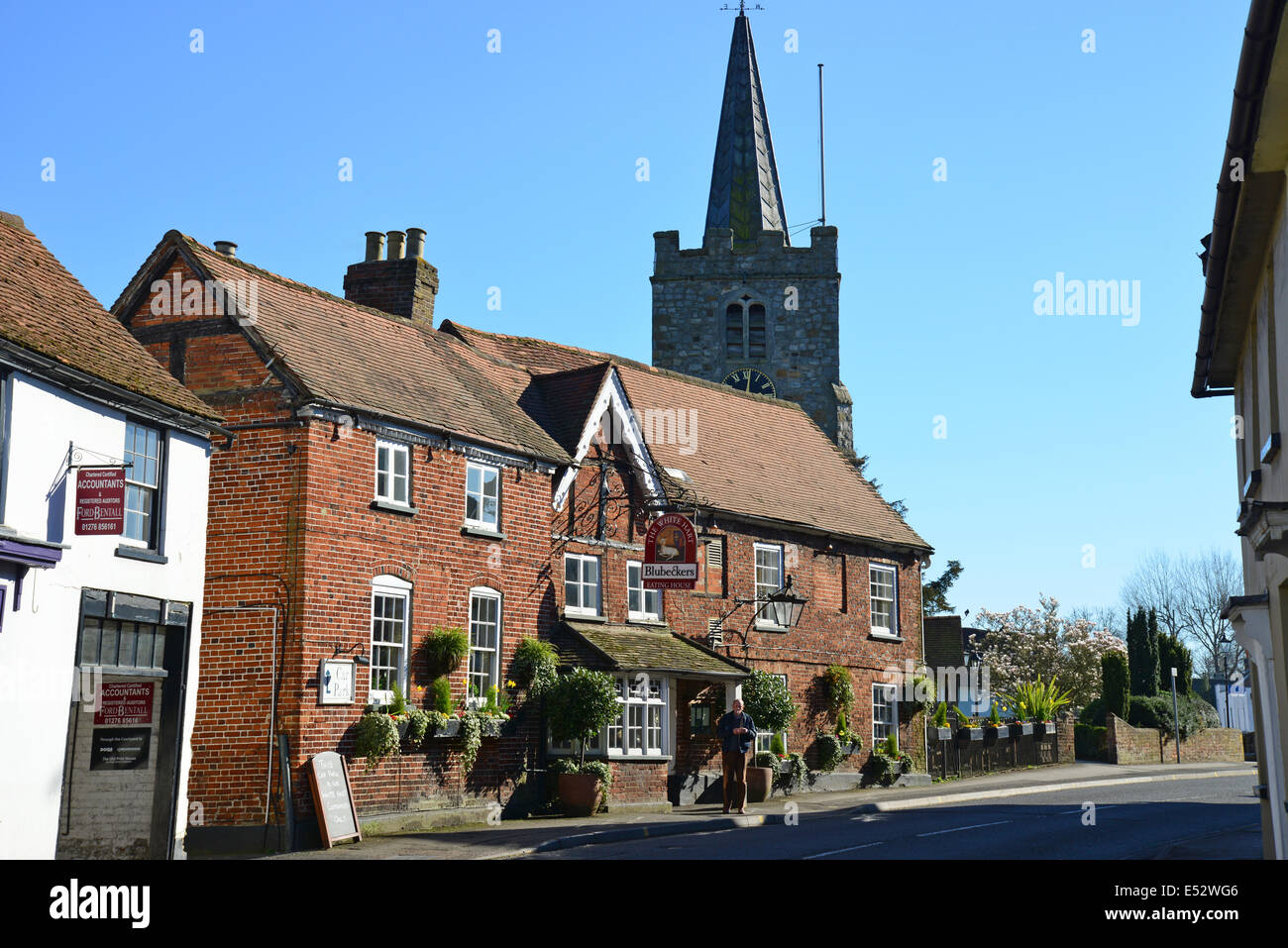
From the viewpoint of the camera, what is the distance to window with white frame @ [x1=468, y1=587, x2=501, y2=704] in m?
22.4

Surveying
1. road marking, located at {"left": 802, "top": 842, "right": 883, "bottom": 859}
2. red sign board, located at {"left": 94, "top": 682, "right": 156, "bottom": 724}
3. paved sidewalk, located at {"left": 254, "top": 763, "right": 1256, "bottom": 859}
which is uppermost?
red sign board, located at {"left": 94, "top": 682, "right": 156, "bottom": 724}

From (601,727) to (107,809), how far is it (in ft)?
27.5

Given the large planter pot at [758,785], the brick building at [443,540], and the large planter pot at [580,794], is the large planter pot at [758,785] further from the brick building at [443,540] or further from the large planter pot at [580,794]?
the large planter pot at [580,794]

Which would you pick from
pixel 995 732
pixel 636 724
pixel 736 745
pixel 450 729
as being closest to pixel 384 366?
pixel 450 729

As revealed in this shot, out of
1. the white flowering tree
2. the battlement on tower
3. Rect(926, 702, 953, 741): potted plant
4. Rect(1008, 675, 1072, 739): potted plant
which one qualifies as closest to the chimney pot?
Rect(926, 702, 953, 741): potted plant

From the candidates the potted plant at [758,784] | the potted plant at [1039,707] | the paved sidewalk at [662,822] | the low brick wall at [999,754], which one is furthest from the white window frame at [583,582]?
the potted plant at [1039,707]

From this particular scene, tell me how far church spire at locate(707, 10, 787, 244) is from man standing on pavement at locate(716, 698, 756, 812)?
37398 millimetres

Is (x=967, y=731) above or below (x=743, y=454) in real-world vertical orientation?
below

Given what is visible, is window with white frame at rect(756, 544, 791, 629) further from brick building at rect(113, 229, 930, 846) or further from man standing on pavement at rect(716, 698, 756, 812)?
man standing on pavement at rect(716, 698, 756, 812)

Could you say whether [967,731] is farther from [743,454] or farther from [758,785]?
[758,785]

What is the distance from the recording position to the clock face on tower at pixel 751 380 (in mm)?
53344

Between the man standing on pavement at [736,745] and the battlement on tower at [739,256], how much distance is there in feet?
114

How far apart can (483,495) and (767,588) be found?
881 centimetres

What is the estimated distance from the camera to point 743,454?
106 ft
